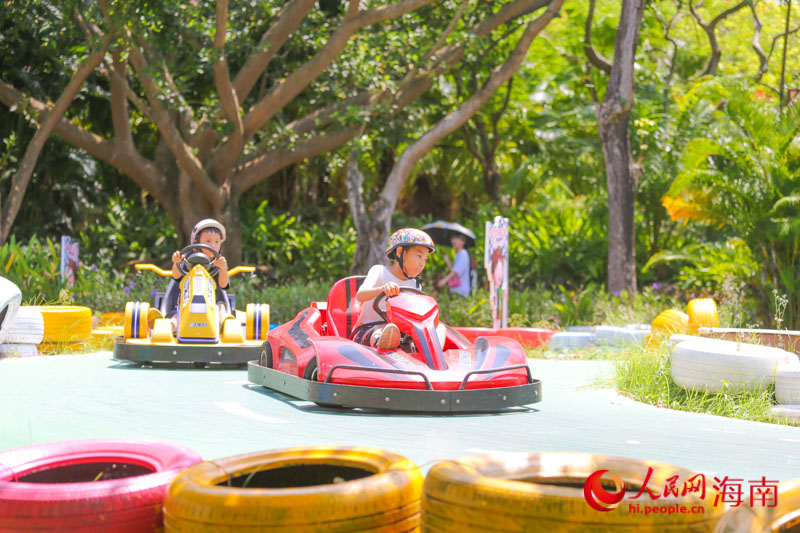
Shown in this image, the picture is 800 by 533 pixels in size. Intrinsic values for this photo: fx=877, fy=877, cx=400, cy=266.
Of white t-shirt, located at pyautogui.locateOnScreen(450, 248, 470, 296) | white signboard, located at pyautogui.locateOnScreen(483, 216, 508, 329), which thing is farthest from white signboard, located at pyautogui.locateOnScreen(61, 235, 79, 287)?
white signboard, located at pyautogui.locateOnScreen(483, 216, 508, 329)

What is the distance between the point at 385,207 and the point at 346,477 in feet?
37.4

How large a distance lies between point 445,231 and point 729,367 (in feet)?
33.0

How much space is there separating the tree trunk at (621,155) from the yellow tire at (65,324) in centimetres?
770

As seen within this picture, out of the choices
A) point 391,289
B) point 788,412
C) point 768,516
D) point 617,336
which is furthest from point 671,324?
point 768,516

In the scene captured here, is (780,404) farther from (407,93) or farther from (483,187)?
(483,187)

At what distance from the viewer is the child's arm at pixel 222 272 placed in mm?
9328

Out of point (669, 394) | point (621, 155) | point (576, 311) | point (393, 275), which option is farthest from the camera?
point (621, 155)

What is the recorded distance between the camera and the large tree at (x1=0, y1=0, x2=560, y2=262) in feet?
43.4

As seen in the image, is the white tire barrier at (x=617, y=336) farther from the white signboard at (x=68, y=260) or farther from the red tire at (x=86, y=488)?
the red tire at (x=86, y=488)

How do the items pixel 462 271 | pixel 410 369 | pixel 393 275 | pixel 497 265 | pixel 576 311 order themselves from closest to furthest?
pixel 410 369, pixel 393 275, pixel 497 265, pixel 576 311, pixel 462 271

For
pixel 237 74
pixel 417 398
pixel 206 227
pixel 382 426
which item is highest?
pixel 237 74

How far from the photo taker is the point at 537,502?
233 centimetres

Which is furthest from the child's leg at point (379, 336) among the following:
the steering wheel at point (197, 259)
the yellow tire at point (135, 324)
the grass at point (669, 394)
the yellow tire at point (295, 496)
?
the yellow tire at point (295, 496)

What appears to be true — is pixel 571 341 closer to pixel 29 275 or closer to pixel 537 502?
pixel 29 275
